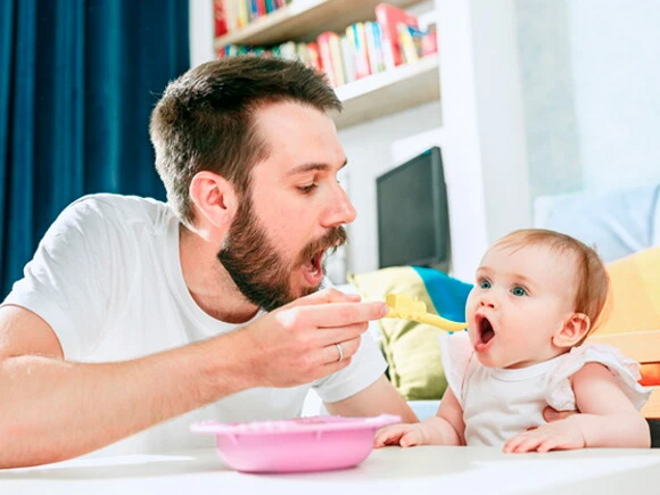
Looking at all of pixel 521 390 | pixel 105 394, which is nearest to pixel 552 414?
pixel 521 390

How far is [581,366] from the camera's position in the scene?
0.98 metres

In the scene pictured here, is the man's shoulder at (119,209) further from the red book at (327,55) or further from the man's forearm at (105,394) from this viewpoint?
the red book at (327,55)

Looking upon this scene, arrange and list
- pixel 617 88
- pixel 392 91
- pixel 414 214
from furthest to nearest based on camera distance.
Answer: pixel 392 91, pixel 414 214, pixel 617 88

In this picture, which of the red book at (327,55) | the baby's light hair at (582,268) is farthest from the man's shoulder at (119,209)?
the red book at (327,55)

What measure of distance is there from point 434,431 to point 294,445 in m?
0.46

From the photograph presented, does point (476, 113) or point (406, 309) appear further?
point (476, 113)

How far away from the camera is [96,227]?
3.98 ft

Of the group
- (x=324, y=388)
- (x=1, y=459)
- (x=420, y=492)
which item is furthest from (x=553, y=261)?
(x=1, y=459)

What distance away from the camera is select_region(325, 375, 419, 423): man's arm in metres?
1.30

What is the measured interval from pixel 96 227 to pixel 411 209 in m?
1.46

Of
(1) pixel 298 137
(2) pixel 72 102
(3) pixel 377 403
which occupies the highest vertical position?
(2) pixel 72 102

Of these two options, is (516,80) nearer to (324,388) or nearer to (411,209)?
(411,209)

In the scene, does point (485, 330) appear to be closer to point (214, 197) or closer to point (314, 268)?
point (314, 268)

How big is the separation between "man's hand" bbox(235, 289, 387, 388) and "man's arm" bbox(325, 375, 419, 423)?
0.46 m
